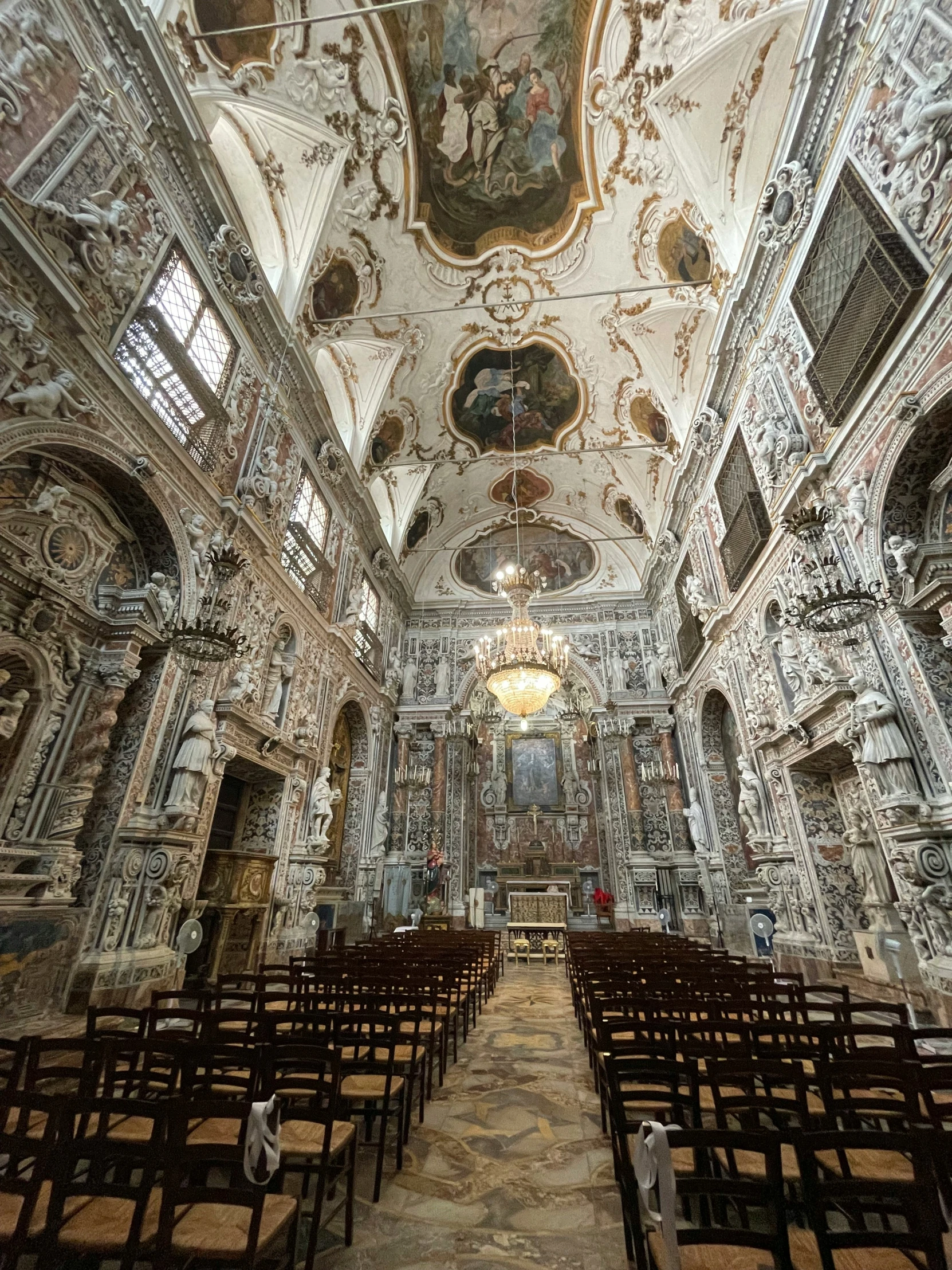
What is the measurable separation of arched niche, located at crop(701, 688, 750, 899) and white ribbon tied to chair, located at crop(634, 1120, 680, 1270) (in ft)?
41.1

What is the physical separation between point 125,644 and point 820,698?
371 inches

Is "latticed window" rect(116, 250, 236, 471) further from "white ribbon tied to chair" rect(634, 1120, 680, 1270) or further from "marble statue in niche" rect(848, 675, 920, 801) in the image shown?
"marble statue in niche" rect(848, 675, 920, 801)

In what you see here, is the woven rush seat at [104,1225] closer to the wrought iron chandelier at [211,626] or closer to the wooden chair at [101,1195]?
the wooden chair at [101,1195]

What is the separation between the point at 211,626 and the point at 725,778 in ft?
42.0

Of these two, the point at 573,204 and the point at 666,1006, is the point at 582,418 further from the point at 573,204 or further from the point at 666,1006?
the point at 666,1006

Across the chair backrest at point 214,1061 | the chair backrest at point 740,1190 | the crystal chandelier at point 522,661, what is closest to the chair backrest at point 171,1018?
the chair backrest at point 214,1061

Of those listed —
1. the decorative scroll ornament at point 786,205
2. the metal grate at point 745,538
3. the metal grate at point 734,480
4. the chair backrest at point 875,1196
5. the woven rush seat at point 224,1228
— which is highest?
the decorative scroll ornament at point 786,205

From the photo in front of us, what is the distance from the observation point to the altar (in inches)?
579

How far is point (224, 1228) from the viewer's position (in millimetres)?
2066

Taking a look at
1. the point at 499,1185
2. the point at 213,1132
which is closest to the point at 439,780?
the point at 499,1185

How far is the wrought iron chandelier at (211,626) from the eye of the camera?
7797mm

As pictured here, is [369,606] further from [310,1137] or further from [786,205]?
[310,1137]

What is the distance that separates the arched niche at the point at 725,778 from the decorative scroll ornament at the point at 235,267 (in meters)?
13.0

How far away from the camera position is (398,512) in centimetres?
1877
